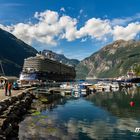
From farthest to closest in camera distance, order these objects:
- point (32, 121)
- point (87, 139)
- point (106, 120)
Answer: point (106, 120)
point (32, 121)
point (87, 139)

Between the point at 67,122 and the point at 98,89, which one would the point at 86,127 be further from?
the point at 98,89

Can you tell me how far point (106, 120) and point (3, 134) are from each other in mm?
22955

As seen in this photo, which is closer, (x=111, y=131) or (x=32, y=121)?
(x=111, y=131)

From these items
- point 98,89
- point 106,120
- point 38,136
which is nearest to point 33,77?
point 98,89

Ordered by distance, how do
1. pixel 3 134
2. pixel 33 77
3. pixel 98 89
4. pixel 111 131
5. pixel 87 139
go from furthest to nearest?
pixel 33 77, pixel 98 89, pixel 111 131, pixel 87 139, pixel 3 134

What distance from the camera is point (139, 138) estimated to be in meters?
33.5

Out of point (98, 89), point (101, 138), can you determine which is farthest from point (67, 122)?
point (98, 89)

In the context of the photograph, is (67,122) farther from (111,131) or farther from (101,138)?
(101,138)

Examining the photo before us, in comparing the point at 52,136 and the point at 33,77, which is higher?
the point at 33,77

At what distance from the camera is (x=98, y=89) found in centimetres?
14300

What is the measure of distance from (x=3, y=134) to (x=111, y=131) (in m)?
14.7

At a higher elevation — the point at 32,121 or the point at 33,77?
the point at 33,77

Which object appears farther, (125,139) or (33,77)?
(33,77)

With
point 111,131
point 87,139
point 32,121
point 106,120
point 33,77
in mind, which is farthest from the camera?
point 33,77
